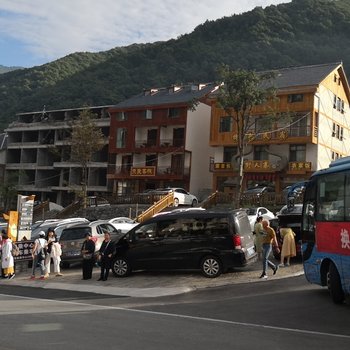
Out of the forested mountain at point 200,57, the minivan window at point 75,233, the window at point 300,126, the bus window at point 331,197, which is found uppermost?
the forested mountain at point 200,57

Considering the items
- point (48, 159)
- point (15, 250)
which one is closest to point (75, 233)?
point (15, 250)

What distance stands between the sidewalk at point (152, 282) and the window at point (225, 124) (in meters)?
32.4

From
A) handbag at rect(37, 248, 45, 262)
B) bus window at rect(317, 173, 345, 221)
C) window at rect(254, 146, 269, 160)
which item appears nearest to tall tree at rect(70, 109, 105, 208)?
window at rect(254, 146, 269, 160)

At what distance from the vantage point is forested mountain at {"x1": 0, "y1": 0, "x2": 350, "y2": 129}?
285 feet

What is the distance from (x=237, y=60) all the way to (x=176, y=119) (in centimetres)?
3416

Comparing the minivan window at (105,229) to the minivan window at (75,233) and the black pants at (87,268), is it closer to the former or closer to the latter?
the minivan window at (75,233)

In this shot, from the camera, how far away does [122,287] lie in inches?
633

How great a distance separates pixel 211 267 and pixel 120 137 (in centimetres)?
4376

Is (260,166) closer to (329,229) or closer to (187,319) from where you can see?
(329,229)

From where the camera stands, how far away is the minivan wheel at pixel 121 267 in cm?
1778

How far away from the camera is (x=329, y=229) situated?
12.0 m

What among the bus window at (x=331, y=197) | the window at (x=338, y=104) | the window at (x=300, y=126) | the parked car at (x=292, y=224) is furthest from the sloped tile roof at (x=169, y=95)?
the bus window at (x=331, y=197)

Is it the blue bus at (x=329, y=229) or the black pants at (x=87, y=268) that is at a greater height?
the blue bus at (x=329, y=229)

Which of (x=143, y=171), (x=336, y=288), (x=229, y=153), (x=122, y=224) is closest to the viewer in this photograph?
(x=336, y=288)
